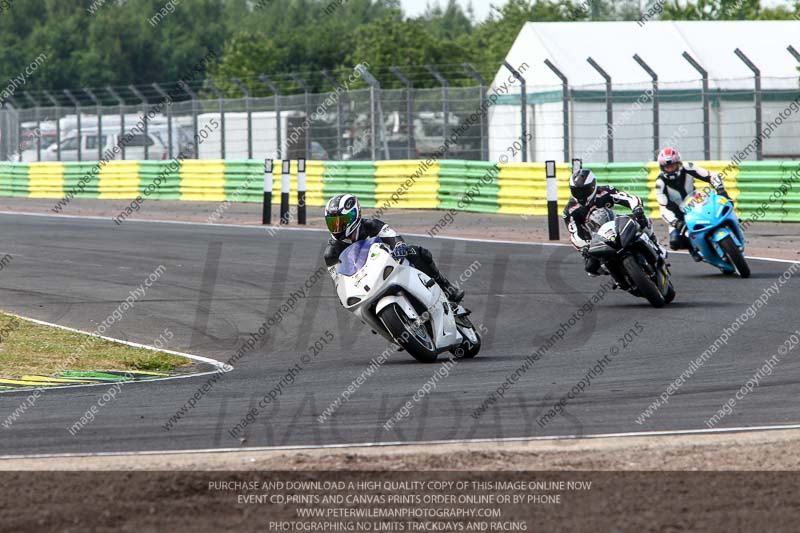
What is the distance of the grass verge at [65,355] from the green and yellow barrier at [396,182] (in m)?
12.7

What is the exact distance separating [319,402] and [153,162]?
24.3 metres

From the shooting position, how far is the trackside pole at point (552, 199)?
19.7 metres

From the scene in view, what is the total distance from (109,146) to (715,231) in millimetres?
25187

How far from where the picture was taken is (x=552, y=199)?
19.7m

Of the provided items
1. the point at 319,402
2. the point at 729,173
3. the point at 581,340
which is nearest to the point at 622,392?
the point at 319,402

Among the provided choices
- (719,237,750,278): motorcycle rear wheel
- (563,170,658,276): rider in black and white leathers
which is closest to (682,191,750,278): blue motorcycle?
(719,237,750,278): motorcycle rear wheel

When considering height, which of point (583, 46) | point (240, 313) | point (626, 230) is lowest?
point (240, 313)

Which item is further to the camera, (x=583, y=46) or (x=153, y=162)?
(x=583, y=46)

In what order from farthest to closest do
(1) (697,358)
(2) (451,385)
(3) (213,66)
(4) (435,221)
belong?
(3) (213,66), (4) (435,221), (1) (697,358), (2) (451,385)

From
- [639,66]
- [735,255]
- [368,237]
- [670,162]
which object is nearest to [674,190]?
[670,162]

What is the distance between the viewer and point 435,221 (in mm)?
24062

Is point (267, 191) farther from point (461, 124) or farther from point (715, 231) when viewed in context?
point (715, 231)

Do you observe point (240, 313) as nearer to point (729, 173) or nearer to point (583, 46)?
point (729, 173)

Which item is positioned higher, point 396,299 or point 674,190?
point 674,190
